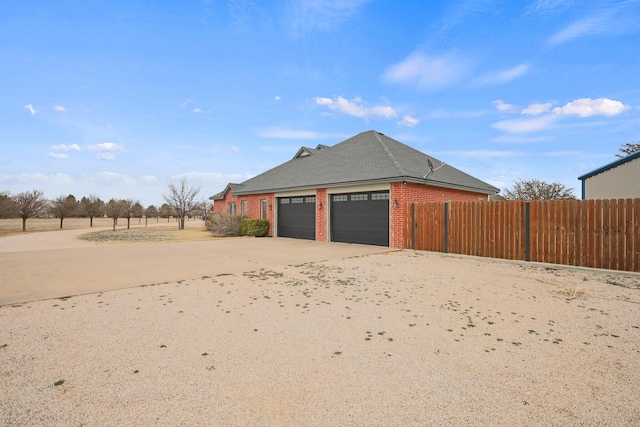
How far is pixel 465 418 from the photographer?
213 centimetres

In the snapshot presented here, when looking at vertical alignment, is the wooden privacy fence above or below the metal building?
below

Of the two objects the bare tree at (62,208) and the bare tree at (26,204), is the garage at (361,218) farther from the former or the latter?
the bare tree at (62,208)

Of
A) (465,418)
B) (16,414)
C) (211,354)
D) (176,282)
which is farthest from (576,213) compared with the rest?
(16,414)

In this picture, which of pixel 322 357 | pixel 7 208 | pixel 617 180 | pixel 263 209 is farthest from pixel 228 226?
pixel 7 208

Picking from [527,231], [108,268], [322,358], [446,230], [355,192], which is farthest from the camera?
[355,192]

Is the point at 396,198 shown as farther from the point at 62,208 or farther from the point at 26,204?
the point at 62,208

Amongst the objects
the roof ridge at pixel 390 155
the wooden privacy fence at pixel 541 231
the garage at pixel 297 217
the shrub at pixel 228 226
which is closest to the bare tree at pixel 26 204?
the shrub at pixel 228 226

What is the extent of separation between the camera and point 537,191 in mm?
25875

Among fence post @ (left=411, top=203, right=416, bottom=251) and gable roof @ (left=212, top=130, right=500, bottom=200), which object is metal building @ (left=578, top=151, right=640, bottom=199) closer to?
gable roof @ (left=212, top=130, right=500, bottom=200)

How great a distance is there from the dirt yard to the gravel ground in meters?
0.02

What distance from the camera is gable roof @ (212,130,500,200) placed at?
524 inches

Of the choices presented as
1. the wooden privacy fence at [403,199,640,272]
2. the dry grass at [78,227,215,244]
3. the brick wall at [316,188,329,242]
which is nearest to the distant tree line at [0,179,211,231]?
the dry grass at [78,227,215,244]

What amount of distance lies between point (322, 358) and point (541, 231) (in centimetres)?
892

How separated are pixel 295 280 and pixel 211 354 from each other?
3.57 metres
